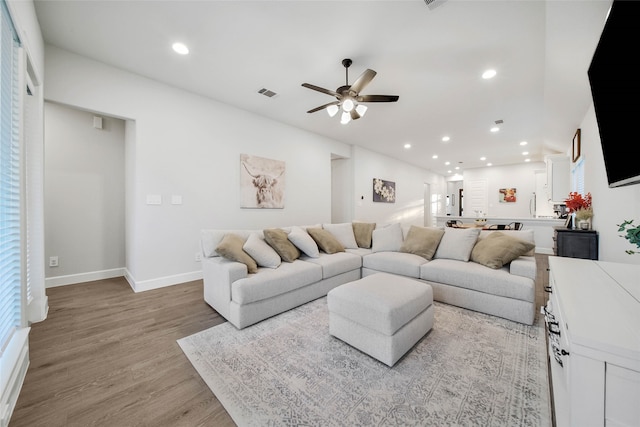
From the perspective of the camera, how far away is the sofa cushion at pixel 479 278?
220 centimetres

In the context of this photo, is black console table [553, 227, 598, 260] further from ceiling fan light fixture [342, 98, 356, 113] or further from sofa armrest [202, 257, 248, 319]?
sofa armrest [202, 257, 248, 319]

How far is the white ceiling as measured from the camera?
202cm

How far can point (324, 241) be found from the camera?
333 centimetres

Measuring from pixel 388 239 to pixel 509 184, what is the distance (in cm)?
750

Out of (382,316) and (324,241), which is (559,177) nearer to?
(324,241)

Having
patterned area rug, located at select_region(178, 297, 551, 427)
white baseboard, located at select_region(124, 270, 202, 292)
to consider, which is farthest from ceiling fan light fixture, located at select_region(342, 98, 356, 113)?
white baseboard, located at select_region(124, 270, 202, 292)

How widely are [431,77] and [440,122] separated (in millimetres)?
1798

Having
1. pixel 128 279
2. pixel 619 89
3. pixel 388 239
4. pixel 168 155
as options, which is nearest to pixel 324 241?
pixel 388 239

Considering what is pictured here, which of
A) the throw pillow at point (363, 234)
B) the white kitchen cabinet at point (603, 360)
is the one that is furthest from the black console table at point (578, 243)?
the white kitchen cabinet at point (603, 360)

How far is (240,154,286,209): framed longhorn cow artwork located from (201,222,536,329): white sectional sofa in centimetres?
136

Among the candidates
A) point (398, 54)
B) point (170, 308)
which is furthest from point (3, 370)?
point (398, 54)

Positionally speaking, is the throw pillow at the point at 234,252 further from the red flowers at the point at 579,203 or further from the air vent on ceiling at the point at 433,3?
the red flowers at the point at 579,203

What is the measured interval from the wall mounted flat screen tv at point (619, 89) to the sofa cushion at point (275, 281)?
2.37 metres

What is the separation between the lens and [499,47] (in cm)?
246
